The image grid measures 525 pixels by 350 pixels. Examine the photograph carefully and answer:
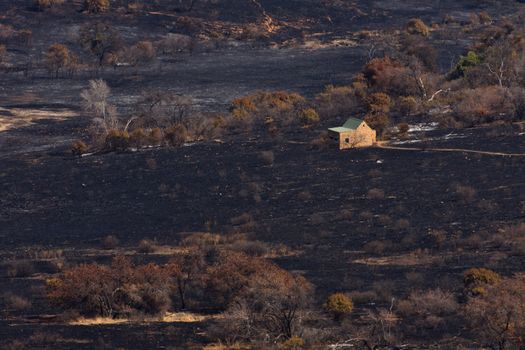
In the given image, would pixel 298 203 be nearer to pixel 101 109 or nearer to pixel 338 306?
pixel 338 306

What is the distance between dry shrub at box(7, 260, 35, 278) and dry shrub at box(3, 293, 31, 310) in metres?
3.67

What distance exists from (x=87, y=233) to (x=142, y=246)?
4.35 m

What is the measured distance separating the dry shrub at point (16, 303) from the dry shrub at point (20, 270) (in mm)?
3673

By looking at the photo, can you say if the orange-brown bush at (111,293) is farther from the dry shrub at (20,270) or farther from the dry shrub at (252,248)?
the dry shrub at (252,248)

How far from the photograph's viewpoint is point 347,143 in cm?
5816

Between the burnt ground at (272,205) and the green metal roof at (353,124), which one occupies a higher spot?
the green metal roof at (353,124)

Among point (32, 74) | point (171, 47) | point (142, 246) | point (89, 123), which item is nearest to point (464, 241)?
point (142, 246)

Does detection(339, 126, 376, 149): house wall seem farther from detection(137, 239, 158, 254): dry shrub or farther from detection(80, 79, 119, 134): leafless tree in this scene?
detection(137, 239, 158, 254): dry shrub

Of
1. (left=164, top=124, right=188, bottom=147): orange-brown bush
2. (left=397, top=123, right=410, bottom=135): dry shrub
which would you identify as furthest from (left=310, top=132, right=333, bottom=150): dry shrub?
(left=164, top=124, right=188, bottom=147): orange-brown bush

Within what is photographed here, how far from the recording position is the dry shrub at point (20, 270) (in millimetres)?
39000

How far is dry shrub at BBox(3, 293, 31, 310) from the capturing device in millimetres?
34375

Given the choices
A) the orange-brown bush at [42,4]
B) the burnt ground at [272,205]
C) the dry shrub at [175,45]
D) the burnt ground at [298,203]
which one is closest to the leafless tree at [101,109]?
the burnt ground at [272,205]

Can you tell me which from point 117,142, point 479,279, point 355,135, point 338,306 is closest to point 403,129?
point 355,135

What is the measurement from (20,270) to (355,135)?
79.9ft
